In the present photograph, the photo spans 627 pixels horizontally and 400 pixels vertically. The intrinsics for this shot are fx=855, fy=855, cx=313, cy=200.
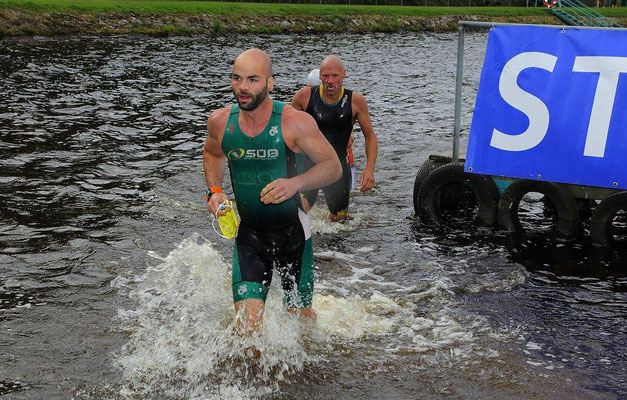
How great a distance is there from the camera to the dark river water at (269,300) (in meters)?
7.03

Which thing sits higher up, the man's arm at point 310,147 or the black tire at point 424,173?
the man's arm at point 310,147

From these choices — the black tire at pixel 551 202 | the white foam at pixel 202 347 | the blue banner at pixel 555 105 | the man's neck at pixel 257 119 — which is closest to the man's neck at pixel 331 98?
the blue banner at pixel 555 105

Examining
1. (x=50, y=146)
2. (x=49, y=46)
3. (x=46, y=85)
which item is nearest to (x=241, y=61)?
(x=50, y=146)

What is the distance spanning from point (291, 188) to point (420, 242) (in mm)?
4911

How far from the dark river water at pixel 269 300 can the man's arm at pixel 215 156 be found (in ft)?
3.75

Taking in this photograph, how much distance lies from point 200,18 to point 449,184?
131 feet

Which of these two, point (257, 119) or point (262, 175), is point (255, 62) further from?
point (262, 175)

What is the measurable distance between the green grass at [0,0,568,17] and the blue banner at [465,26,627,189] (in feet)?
118

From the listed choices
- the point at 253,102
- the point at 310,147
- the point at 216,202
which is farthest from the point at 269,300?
the point at 253,102

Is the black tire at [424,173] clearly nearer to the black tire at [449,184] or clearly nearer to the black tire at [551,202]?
the black tire at [449,184]

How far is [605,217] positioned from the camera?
33.9 feet

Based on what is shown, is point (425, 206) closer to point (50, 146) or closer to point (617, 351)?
point (617, 351)

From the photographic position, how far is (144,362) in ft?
24.0

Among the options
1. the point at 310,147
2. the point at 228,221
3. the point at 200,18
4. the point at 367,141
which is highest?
the point at 310,147
